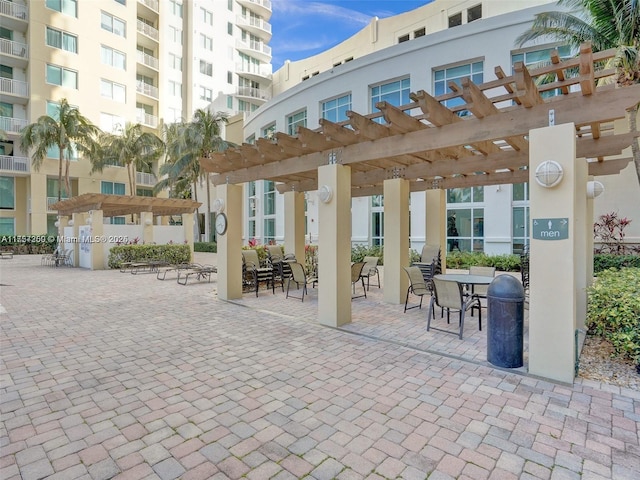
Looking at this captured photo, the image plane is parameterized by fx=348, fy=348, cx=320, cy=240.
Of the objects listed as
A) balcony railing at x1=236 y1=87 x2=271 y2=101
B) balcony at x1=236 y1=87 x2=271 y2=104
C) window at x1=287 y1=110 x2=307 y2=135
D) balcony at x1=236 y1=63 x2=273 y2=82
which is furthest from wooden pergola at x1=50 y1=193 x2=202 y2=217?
balcony at x1=236 y1=63 x2=273 y2=82

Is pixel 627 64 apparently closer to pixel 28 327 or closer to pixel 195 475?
pixel 195 475

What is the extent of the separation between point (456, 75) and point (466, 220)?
Answer: 660 cm

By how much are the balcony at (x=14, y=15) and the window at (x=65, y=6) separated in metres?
1.55

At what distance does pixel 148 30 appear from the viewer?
29.6 meters

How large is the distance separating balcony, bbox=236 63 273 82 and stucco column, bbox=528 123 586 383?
125 feet

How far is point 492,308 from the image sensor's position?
4.19 meters

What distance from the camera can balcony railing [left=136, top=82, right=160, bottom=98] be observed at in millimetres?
29219

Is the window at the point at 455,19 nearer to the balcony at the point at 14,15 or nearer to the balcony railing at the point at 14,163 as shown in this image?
the balcony at the point at 14,15

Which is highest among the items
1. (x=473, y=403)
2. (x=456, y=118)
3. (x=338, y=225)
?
(x=456, y=118)

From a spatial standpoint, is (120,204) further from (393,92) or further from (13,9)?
(13,9)

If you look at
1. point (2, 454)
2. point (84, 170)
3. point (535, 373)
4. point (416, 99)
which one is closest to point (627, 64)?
point (416, 99)

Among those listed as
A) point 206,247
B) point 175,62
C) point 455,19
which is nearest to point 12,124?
point 175,62

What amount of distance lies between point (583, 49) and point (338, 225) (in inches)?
146

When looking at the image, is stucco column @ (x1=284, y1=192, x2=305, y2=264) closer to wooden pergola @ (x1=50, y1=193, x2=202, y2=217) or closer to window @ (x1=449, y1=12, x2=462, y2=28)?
wooden pergola @ (x1=50, y1=193, x2=202, y2=217)
